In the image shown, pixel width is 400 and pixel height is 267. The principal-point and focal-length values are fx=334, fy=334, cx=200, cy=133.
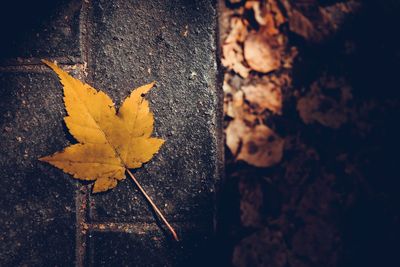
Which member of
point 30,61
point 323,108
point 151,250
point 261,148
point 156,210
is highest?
point 30,61

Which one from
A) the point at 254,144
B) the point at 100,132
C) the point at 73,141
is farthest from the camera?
the point at 254,144

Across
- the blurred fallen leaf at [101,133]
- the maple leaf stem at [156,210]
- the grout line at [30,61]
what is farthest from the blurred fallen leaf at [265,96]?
the grout line at [30,61]

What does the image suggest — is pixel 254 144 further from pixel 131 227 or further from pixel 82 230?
pixel 82 230

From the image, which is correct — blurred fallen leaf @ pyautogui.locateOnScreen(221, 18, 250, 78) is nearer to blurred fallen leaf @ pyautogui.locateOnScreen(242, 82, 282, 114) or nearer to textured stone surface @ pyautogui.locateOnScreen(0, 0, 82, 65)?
blurred fallen leaf @ pyautogui.locateOnScreen(242, 82, 282, 114)

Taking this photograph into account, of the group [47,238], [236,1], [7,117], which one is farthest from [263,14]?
[47,238]

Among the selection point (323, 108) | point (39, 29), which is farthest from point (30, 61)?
point (323, 108)

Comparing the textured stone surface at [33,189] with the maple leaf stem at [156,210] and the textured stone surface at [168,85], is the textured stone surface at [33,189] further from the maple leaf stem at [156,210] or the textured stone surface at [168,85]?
the maple leaf stem at [156,210]
